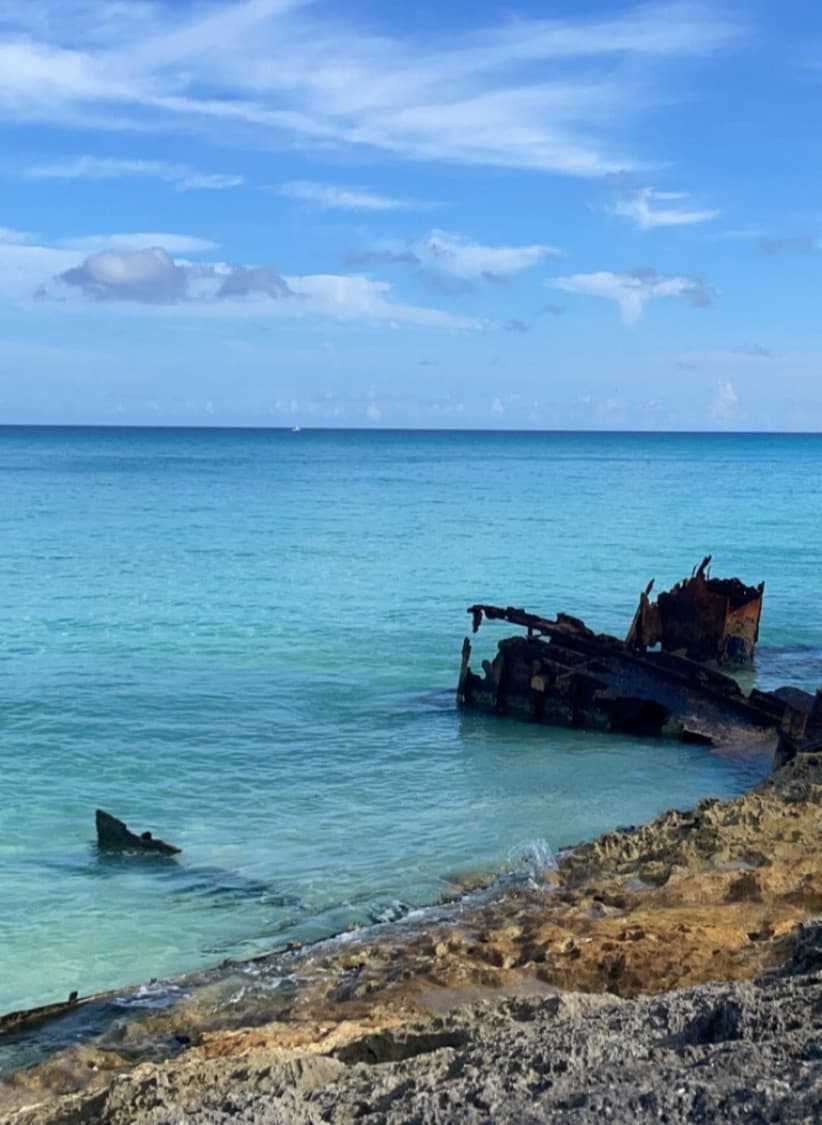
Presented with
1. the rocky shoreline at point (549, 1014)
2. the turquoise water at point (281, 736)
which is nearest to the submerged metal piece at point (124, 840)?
the turquoise water at point (281, 736)

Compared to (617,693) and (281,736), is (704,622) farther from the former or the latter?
(281,736)

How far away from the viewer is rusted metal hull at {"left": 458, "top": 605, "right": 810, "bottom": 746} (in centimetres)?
1772

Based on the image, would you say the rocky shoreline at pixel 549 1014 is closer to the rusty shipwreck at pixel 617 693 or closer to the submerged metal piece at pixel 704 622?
the rusty shipwreck at pixel 617 693

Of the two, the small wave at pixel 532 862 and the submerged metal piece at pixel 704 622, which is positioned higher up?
the submerged metal piece at pixel 704 622

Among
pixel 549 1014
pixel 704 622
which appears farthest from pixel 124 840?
pixel 704 622

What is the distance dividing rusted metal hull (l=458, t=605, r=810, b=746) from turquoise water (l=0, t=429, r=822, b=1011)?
506 millimetres

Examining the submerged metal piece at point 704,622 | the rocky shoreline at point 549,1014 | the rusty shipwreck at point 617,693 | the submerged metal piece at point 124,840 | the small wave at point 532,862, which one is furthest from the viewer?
the submerged metal piece at point 704,622

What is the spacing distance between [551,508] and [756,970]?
64439 millimetres

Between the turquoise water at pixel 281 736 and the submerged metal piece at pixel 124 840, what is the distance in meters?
0.30

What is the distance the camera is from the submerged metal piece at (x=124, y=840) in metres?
12.7

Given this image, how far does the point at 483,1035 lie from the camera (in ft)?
20.0

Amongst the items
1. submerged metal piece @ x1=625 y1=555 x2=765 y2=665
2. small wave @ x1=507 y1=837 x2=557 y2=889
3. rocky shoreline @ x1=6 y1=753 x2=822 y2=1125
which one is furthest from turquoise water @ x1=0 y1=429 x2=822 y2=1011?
rocky shoreline @ x1=6 y1=753 x2=822 y2=1125

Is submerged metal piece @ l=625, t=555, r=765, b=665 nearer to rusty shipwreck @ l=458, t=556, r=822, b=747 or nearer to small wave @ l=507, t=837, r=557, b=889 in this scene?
rusty shipwreck @ l=458, t=556, r=822, b=747

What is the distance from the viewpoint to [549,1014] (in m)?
6.52
